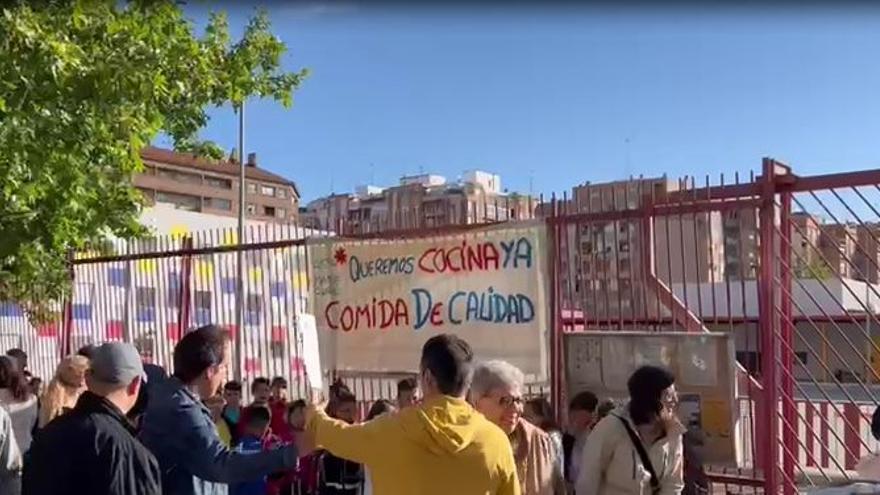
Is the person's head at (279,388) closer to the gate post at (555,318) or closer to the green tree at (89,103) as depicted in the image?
the green tree at (89,103)

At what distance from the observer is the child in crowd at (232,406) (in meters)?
8.12

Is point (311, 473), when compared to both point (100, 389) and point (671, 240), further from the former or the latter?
point (100, 389)

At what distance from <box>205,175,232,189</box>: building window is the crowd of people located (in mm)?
128875

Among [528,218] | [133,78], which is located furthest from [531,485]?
[133,78]

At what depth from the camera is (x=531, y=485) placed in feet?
16.1

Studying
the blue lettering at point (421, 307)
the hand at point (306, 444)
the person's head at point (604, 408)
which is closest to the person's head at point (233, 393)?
the blue lettering at point (421, 307)

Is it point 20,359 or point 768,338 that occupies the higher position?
point 768,338

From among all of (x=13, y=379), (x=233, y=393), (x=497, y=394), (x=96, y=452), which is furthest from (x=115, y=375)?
(x=233, y=393)

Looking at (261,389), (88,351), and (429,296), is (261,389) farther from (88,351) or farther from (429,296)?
(88,351)

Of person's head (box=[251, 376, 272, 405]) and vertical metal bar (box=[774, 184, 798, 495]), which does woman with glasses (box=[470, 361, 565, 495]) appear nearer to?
vertical metal bar (box=[774, 184, 798, 495])

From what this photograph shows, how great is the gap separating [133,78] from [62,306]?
17.7ft

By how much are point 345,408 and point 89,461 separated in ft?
13.4

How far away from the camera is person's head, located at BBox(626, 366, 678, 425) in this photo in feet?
16.5

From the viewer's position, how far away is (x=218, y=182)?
134 m
